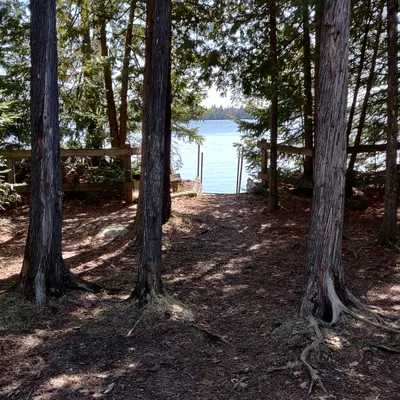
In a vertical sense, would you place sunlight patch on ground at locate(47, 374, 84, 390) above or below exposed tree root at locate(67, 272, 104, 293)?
below

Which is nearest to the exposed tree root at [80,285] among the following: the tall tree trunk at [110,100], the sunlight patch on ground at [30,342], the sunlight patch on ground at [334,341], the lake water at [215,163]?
the sunlight patch on ground at [30,342]

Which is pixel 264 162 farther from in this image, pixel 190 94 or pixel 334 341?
pixel 334 341

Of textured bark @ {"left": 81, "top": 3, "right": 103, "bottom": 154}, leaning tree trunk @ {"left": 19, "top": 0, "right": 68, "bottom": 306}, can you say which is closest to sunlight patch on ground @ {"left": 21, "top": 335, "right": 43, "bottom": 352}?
leaning tree trunk @ {"left": 19, "top": 0, "right": 68, "bottom": 306}

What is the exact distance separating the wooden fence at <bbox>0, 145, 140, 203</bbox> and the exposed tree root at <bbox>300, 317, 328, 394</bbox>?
7979 millimetres

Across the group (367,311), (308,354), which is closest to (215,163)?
(367,311)

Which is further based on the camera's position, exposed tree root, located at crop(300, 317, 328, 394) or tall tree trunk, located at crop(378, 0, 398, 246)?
tall tree trunk, located at crop(378, 0, 398, 246)

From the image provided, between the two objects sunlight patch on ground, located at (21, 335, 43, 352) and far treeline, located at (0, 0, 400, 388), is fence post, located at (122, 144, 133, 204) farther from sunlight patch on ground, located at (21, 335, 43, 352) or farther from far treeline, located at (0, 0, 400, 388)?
sunlight patch on ground, located at (21, 335, 43, 352)

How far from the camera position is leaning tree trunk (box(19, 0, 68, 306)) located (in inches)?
210

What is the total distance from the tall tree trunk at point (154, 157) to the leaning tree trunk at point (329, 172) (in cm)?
190

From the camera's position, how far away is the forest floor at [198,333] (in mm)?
3906

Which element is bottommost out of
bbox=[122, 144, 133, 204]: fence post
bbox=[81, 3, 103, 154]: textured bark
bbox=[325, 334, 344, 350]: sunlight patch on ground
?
bbox=[325, 334, 344, 350]: sunlight patch on ground

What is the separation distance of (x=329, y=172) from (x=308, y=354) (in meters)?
2.04

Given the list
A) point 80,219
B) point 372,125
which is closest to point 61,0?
point 80,219

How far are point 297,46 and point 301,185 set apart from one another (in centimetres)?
365
